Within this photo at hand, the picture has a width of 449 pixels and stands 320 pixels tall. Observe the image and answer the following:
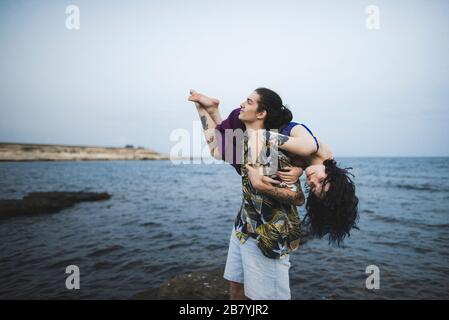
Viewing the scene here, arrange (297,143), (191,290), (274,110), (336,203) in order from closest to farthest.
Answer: (297,143) → (336,203) → (274,110) → (191,290)

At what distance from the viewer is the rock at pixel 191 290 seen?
536 centimetres

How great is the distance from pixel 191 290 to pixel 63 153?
102278 mm

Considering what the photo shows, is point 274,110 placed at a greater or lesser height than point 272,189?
greater

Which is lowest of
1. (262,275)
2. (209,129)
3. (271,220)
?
(262,275)

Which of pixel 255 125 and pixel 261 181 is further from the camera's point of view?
pixel 255 125

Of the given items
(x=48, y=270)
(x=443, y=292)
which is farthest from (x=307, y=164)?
(x=48, y=270)

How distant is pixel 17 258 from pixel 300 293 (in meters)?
8.03

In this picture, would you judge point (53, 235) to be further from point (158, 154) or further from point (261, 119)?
point (158, 154)

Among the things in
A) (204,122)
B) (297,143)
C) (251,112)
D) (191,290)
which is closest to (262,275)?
(297,143)

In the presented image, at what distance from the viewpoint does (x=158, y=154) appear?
6093 inches

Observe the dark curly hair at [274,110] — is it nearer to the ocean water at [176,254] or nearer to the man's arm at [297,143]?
the man's arm at [297,143]

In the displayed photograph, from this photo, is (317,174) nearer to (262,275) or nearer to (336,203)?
(336,203)

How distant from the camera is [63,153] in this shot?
303 feet

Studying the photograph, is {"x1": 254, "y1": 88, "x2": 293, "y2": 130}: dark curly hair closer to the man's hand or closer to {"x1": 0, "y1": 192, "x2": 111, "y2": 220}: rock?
the man's hand
